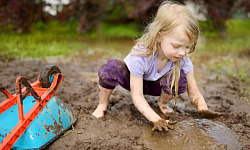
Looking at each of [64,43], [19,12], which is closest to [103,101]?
[64,43]

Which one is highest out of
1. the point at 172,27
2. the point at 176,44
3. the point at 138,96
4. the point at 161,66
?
the point at 172,27

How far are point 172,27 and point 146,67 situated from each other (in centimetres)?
38

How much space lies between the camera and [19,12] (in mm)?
6184

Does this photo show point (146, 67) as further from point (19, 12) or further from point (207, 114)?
point (19, 12)

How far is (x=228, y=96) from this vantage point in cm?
271

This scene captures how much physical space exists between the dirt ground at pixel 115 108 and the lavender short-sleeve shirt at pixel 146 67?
0.41 m

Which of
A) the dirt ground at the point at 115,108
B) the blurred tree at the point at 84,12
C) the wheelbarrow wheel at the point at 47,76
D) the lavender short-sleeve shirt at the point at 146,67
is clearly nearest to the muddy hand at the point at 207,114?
the dirt ground at the point at 115,108

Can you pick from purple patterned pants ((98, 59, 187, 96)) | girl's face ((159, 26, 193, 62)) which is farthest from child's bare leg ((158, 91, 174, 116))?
girl's face ((159, 26, 193, 62))

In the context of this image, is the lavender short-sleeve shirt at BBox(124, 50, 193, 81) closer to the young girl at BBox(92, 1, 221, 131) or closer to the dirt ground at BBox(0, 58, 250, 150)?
the young girl at BBox(92, 1, 221, 131)

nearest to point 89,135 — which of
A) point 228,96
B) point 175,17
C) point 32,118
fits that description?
point 32,118

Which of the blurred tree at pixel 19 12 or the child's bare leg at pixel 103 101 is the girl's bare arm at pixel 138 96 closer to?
the child's bare leg at pixel 103 101

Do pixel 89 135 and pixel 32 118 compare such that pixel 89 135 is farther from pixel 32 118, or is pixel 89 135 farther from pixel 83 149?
pixel 32 118

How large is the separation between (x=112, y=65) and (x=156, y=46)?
1.41 ft

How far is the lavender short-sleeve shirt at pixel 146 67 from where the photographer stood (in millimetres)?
1941
